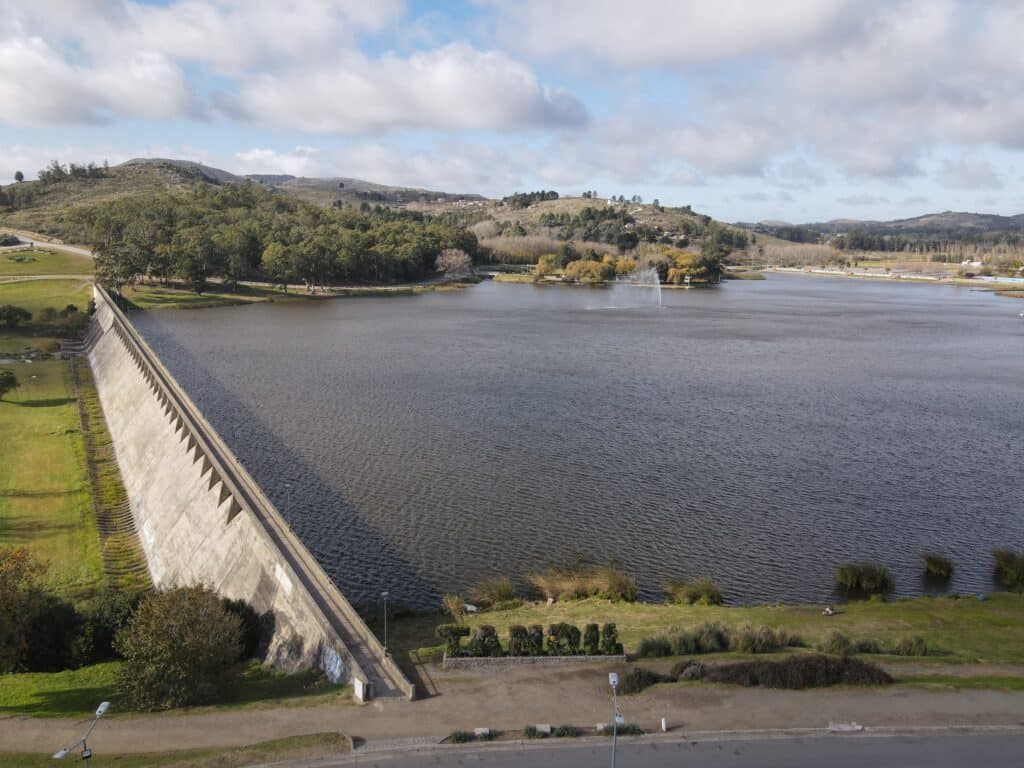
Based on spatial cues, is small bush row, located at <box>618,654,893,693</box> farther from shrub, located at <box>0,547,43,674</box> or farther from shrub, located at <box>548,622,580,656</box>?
shrub, located at <box>0,547,43,674</box>

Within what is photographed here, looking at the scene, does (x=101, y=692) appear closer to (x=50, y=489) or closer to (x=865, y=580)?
(x=50, y=489)

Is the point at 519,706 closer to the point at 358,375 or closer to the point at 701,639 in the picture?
the point at 701,639

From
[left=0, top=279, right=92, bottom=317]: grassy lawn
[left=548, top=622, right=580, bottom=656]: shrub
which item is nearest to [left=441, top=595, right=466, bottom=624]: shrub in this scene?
[left=548, top=622, right=580, bottom=656]: shrub

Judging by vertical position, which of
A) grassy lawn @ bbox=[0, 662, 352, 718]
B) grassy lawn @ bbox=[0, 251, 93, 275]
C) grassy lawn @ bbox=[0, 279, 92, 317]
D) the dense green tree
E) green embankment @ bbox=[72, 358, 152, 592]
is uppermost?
grassy lawn @ bbox=[0, 251, 93, 275]

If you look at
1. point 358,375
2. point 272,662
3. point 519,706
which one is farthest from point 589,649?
point 358,375

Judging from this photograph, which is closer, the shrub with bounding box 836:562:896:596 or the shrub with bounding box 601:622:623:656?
the shrub with bounding box 601:622:623:656

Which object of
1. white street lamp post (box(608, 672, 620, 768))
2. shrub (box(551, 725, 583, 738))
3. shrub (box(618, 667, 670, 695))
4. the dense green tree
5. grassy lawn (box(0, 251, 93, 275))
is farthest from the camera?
grassy lawn (box(0, 251, 93, 275))
